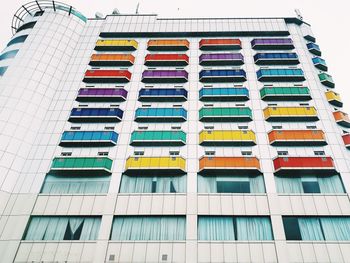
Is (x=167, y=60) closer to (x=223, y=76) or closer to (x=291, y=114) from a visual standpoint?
(x=223, y=76)

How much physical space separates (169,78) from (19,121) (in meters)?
21.6

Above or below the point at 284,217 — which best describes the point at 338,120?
above

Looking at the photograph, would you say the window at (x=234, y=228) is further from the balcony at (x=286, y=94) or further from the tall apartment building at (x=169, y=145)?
the balcony at (x=286, y=94)

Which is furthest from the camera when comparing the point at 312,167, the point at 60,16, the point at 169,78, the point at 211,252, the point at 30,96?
the point at 60,16

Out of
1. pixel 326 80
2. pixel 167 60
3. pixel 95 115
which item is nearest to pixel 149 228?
pixel 95 115

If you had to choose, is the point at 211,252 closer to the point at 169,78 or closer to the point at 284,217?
the point at 284,217

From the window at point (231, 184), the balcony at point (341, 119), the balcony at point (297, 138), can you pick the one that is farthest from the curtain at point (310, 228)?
the balcony at point (341, 119)

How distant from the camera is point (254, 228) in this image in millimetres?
28922

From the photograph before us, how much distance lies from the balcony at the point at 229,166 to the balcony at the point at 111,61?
2264 centimetres

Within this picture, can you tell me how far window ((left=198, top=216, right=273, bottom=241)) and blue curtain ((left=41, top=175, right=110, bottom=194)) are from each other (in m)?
11.6

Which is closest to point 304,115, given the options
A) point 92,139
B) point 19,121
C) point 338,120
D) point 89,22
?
point 338,120

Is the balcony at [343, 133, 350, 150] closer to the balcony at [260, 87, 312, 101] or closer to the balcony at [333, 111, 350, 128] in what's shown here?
the balcony at [333, 111, 350, 128]

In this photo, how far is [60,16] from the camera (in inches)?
1980

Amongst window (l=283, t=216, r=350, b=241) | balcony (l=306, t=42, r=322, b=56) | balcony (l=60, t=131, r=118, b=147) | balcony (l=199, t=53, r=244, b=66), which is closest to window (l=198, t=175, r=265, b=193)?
window (l=283, t=216, r=350, b=241)
